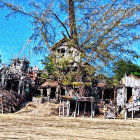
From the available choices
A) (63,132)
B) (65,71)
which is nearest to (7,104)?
(65,71)

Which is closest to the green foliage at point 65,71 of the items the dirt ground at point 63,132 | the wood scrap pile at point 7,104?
the wood scrap pile at point 7,104

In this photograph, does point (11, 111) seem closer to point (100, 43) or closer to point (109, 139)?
point (100, 43)

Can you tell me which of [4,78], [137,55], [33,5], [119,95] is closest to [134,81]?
[119,95]

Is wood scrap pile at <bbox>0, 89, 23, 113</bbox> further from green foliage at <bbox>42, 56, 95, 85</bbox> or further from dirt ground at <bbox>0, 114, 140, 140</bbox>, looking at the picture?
dirt ground at <bbox>0, 114, 140, 140</bbox>

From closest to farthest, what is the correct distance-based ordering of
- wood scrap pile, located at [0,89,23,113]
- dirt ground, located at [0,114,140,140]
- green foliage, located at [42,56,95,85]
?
1. dirt ground, located at [0,114,140,140]
2. green foliage, located at [42,56,95,85]
3. wood scrap pile, located at [0,89,23,113]

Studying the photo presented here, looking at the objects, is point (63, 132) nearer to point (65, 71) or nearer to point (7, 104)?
point (65, 71)

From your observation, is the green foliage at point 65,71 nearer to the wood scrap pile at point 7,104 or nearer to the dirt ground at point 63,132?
the wood scrap pile at point 7,104

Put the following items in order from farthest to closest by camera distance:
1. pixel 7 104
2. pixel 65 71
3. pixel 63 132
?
pixel 7 104
pixel 65 71
pixel 63 132

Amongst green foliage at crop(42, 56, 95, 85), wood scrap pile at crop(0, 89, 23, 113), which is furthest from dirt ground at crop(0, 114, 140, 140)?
wood scrap pile at crop(0, 89, 23, 113)

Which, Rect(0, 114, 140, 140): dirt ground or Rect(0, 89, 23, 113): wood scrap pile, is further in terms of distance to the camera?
Rect(0, 89, 23, 113): wood scrap pile

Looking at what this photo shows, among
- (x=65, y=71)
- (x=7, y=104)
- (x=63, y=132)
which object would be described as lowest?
(x=7, y=104)

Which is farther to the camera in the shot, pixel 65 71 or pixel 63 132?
pixel 65 71

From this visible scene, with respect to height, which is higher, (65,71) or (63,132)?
(65,71)

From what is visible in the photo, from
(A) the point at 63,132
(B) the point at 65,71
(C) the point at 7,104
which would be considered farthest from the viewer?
(C) the point at 7,104
